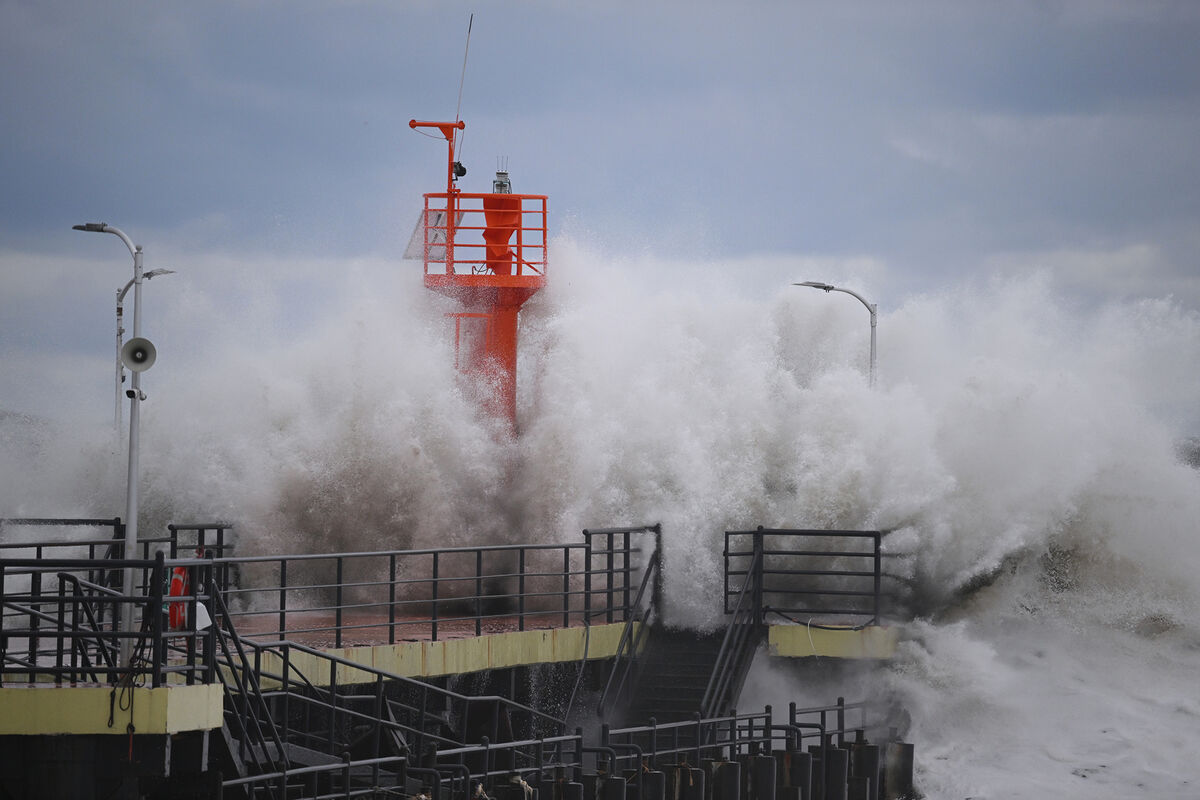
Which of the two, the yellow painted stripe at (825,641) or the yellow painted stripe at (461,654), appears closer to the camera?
the yellow painted stripe at (461,654)

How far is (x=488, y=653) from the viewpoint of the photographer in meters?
16.1

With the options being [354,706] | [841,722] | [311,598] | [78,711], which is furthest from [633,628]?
[78,711]

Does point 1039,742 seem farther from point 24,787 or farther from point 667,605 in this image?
point 24,787

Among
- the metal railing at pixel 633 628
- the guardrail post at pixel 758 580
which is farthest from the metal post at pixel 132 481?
the guardrail post at pixel 758 580

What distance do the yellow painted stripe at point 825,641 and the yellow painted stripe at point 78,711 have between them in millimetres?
8837

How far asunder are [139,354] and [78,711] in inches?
226

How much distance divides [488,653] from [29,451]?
508 inches

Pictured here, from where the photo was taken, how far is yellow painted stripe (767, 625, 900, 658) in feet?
57.6

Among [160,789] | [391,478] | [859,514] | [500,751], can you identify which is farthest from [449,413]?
[160,789]

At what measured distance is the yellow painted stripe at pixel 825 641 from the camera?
17547mm

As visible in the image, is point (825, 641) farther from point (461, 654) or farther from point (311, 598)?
point (311, 598)

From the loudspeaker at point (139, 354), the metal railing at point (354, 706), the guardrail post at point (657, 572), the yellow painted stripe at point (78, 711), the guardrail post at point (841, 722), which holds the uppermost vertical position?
the loudspeaker at point (139, 354)

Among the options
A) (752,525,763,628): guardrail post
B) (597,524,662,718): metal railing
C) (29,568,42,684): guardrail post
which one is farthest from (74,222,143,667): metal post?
(752,525,763,628): guardrail post

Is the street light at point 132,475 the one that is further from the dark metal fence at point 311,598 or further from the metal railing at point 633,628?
the metal railing at point 633,628
